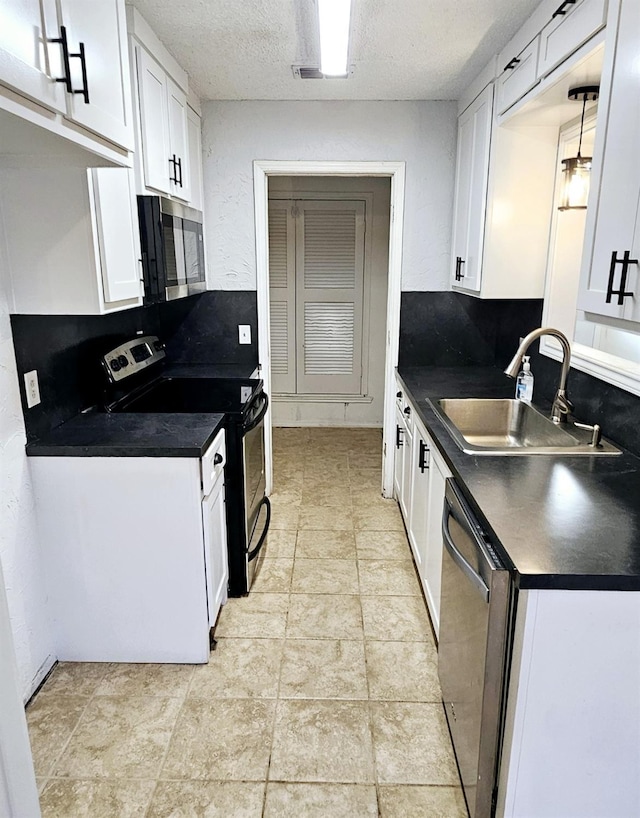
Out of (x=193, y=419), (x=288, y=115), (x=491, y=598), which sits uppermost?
(x=288, y=115)

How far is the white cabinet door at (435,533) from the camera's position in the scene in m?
2.05

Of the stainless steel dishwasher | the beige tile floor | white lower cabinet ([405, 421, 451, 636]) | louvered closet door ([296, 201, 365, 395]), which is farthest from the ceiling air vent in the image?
the beige tile floor

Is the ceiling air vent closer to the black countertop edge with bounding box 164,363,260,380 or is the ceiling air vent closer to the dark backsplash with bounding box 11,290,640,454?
the dark backsplash with bounding box 11,290,640,454

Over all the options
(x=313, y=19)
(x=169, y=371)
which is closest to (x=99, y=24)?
(x=313, y=19)

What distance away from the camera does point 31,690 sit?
1970 mm

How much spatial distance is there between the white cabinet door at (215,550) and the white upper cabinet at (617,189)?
149cm

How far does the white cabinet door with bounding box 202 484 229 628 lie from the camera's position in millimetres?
2080

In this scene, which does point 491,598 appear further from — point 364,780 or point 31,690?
point 31,690

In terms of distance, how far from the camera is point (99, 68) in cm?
147

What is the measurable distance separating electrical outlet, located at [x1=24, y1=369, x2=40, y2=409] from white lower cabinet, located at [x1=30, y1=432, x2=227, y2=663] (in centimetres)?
21

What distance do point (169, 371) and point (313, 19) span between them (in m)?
2.01

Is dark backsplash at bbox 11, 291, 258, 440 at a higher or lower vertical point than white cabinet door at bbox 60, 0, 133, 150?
lower

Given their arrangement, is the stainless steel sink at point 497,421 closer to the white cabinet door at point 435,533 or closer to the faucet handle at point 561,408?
the faucet handle at point 561,408

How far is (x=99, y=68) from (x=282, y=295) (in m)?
3.44
